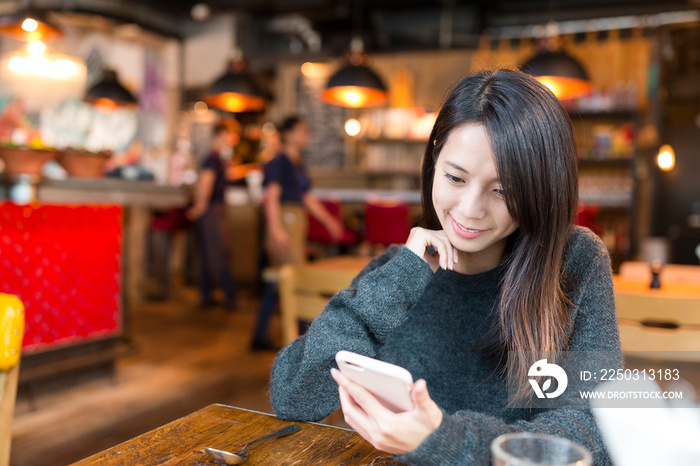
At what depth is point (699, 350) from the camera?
1.64m

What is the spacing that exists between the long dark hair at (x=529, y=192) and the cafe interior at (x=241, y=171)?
191 mm

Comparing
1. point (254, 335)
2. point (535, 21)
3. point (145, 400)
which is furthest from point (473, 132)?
point (535, 21)

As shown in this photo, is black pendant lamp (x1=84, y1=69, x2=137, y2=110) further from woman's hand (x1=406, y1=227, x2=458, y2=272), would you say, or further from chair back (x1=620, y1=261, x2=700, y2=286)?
woman's hand (x1=406, y1=227, x2=458, y2=272)

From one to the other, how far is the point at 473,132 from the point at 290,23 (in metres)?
9.09

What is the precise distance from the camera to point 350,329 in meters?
1.06

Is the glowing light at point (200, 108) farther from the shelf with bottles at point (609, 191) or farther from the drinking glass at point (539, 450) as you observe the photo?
the drinking glass at point (539, 450)

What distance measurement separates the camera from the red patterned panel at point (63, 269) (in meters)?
3.14

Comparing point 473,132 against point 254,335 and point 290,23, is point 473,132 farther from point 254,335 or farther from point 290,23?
point 290,23

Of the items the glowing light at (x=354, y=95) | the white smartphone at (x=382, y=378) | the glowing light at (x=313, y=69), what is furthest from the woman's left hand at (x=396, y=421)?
the glowing light at (x=313, y=69)

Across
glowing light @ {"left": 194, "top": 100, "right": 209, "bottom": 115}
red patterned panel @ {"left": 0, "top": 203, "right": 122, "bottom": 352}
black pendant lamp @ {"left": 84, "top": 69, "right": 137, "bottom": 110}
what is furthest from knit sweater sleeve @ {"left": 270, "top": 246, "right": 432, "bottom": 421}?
glowing light @ {"left": 194, "top": 100, "right": 209, "bottom": 115}

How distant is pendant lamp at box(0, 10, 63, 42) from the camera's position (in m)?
3.78

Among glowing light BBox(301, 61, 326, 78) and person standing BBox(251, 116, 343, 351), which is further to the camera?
glowing light BBox(301, 61, 326, 78)

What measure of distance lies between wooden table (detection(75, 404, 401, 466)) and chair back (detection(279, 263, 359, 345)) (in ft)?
3.25

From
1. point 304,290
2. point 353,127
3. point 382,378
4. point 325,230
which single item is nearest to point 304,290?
point 304,290
